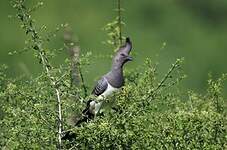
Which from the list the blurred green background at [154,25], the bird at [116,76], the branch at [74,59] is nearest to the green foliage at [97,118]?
the branch at [74,59]

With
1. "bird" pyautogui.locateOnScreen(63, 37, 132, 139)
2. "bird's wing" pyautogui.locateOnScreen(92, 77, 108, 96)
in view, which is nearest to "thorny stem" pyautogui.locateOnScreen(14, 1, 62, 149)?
"bird" pyautogui.locateOnScreen(63, 37, 132, 139)

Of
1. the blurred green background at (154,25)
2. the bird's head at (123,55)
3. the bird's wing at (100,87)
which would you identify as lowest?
the bird's wing at (100,87)

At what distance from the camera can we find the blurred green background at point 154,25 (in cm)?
1772

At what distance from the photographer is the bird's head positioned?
674cm

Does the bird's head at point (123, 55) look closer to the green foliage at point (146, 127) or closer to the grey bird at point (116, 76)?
the grey bird at point (116, 76)

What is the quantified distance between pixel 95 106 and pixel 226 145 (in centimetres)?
86

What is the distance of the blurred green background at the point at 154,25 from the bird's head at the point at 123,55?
9795 millimetres

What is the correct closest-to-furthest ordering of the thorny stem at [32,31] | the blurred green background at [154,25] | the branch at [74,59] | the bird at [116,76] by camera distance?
the thorny stem at [32,31] < the branch at [74,59] < the bird at [116,76] < the blurred green background at [154,25]

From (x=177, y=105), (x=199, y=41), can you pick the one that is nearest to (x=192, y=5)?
(x=199, y=41)

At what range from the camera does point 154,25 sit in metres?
19.6

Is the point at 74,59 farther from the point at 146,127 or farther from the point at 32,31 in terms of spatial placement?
the point at 146,127

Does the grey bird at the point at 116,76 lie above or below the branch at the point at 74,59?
above

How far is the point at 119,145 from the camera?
5457 millimetres

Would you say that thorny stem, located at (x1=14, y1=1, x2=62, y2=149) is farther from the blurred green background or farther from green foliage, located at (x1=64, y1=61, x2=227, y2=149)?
the blurred green background
